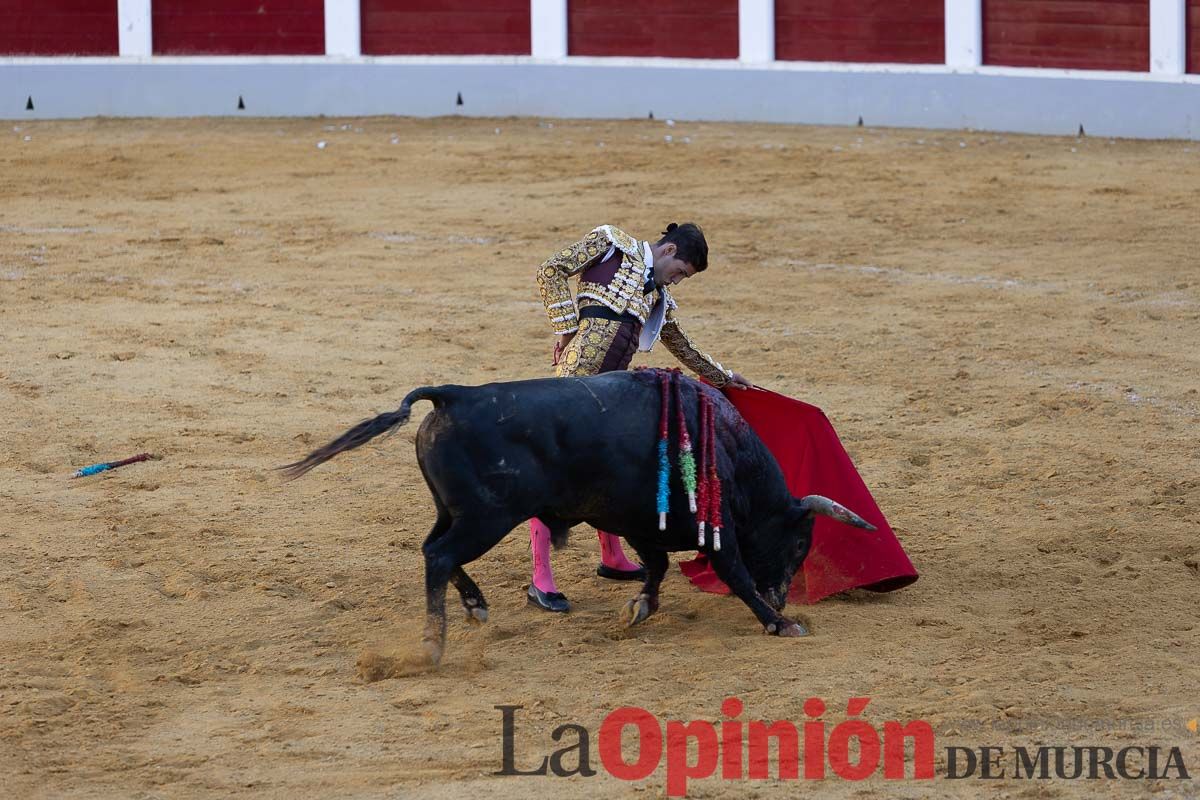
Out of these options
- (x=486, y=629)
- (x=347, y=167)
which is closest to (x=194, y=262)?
(x=347, y=167)

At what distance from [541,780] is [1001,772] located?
3.23 ft

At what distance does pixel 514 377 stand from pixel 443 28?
7.19 meters

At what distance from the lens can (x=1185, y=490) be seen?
17.6 feet

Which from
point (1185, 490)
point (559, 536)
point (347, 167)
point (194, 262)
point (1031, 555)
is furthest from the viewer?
point (347, 167)

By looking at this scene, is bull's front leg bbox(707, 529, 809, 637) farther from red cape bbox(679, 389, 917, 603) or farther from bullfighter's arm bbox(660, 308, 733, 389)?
bullfighter's arm bbox(660, 308, 733, 389)

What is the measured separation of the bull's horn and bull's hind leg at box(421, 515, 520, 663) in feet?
2.90

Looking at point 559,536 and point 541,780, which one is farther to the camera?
point 559,536

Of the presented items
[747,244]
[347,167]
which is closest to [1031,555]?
[747,244]

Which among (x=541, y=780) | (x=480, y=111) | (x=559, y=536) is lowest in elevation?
(x=541, y=780)

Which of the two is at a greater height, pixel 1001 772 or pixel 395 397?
pixel 395 397

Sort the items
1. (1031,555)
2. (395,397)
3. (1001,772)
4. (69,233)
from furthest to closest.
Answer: (69,233)
(395,397)
(1031,555)
(1001,772)

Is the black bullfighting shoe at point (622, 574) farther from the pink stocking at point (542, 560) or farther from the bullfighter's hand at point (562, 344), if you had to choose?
the bullfighter's hand at point (562, 344)

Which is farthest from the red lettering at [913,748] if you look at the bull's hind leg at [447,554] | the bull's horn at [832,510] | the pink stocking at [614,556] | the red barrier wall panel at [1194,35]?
the red barrier wall panel at [1194,35]

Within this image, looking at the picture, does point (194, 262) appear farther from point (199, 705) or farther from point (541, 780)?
point (541, 780)
